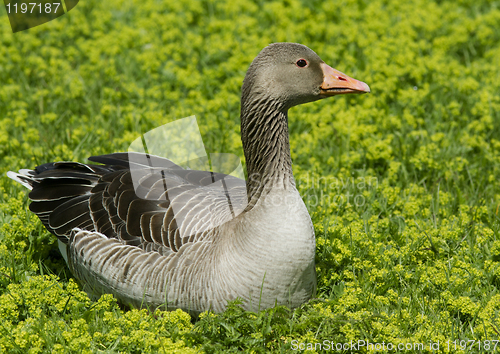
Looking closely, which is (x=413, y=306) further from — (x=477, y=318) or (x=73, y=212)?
(x=73, y=212)

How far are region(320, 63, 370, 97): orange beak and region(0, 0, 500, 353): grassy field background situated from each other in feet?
4.26

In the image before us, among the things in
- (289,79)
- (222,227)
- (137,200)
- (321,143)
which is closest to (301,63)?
(289,79)

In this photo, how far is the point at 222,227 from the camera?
4090 mm

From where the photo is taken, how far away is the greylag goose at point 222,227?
384 centimetres

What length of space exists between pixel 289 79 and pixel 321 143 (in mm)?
2597

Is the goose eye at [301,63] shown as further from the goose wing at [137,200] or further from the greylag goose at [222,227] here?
the goose wing at [137,200]

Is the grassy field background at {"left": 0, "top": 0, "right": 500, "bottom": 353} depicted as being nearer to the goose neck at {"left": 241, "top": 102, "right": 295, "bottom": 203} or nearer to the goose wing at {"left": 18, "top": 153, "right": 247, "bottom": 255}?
the goose wing at {"left": 18, "top": 153, "right": 247, "bottom": 255}

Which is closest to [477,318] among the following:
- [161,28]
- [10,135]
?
[10,135]

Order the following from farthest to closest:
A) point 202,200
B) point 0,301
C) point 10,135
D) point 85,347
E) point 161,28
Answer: point 161,28 → point 10,135 → point 202,200 → point 0,301 → point 85,347

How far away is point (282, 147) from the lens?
13.4 ft

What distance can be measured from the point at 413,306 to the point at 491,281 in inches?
30.8

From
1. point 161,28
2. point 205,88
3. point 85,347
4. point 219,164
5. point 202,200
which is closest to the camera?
point 85,347

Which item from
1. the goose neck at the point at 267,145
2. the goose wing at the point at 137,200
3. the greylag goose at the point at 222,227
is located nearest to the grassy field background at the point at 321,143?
the greylag goose at the point at 222,227

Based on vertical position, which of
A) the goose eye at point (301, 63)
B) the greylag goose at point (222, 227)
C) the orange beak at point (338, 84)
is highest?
the goose eye at point (301, 63)
